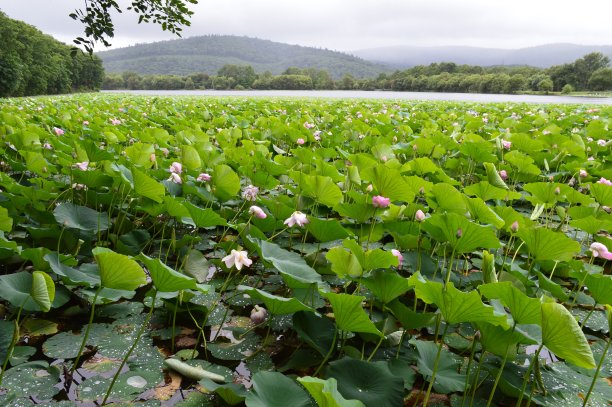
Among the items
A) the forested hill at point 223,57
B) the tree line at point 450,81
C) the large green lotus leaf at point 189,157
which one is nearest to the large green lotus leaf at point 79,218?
the large green lotus leaf at point 189,157

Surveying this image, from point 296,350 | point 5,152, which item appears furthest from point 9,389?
point 5,152

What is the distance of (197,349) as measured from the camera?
1.30 m

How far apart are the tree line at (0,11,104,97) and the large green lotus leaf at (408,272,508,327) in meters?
14.7

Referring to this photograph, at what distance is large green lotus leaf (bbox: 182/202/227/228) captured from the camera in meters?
1.59

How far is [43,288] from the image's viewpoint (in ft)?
2.93

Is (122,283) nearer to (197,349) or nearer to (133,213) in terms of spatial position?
(197,349)

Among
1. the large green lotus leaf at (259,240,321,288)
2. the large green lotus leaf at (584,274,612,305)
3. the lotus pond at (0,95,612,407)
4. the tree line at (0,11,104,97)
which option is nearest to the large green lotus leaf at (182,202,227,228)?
the lotus pond at (0,95,612,407)

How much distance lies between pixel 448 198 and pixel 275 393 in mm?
1106

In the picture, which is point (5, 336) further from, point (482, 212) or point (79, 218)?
point (482, 212)

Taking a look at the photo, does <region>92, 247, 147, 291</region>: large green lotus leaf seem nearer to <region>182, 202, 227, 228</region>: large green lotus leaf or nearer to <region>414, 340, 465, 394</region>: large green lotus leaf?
<region>182, 202, 227, 228</region>: large green lotus leaf

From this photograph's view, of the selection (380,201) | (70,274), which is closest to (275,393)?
(70,274)

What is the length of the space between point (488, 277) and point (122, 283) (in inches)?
35.6

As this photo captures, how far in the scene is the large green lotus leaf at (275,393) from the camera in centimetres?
89

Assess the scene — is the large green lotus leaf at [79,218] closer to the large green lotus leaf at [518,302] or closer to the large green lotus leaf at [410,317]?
the large green lotus leaf at [410,317]
